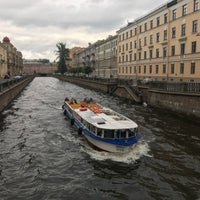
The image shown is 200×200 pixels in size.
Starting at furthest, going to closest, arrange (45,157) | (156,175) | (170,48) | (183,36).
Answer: (170,48), (183,36), (45,157), (156,175)

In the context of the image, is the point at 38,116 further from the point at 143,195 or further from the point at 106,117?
the point at 143,195

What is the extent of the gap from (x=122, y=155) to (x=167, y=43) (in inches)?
1354

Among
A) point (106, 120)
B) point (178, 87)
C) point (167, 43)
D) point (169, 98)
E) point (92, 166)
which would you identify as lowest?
point (92, 166)

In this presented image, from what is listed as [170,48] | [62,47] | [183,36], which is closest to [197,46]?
[183,36]

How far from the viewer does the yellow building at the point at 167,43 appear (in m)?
39.2

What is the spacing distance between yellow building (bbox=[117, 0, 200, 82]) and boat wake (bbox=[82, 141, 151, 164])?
23714mm

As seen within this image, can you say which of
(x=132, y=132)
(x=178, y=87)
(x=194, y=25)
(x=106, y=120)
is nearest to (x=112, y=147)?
(x=132, y=132)

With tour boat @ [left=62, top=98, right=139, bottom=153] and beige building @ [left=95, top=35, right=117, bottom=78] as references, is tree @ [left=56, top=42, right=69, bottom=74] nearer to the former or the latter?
beige building @ [left=95, top=35, right=117, bottom=78]

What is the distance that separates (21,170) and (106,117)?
7.69 meters

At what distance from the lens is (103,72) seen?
9362 cm

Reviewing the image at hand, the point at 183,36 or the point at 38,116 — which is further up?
the point at 183,36

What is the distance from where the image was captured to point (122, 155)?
656 inches

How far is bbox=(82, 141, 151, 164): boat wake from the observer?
53.1 ft

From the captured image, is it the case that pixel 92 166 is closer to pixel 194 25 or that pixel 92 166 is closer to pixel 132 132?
pixel 132 132
